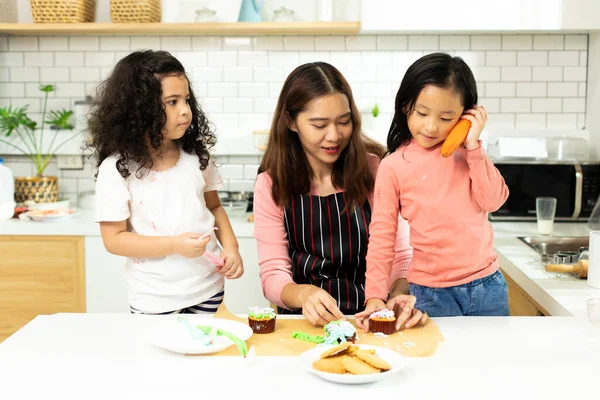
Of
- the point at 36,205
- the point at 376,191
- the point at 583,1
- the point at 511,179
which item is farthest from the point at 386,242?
the point at 36,205

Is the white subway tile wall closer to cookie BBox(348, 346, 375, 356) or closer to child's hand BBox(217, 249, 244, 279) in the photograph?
child's hand BBox(217, 249, 244, 279)

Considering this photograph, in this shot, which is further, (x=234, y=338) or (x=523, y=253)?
(x=523, y=253)

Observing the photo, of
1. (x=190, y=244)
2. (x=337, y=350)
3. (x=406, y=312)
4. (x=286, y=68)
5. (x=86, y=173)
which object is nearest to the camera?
(x=337, y=350)

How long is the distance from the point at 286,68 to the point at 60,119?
3.94ft

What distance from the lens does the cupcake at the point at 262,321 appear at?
174 centimetres

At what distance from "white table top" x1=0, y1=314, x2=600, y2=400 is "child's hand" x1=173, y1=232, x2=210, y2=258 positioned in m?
0.32

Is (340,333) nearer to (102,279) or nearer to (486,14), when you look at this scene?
(102,279)

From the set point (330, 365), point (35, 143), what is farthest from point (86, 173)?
point (330, 365)

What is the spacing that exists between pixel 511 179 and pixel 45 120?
242cm

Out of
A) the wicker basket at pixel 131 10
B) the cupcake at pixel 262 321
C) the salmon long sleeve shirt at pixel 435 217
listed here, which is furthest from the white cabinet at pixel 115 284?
the cupcake at pixel 262 321

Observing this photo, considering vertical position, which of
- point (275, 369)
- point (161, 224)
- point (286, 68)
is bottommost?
point (275, 369)

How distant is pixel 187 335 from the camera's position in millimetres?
1658

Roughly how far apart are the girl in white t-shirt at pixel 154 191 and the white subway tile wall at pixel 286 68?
1.58m

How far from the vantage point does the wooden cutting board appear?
1.62 metres
